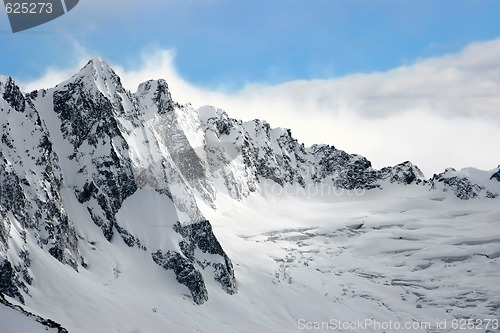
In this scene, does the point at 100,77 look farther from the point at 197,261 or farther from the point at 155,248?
the point at 197,261

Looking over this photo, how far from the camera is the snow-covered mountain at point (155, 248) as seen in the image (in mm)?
69312

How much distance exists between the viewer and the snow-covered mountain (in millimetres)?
69312

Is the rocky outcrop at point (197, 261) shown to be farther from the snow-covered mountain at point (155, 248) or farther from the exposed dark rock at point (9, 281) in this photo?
A: the exposed dark rock at point (9, 281)

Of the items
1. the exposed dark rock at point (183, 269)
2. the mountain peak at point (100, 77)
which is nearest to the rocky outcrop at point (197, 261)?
the exposed dark rock at point (183, 269)

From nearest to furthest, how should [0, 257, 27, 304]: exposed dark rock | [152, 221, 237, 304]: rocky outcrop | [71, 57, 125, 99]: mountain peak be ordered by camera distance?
[0, 257, 27, 304]: exposed dark rock < [152, 221, 237, 304]: rocky outcrop < [71, 57, 125, 99]: mountain peak

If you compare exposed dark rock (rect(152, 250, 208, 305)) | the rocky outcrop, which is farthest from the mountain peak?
exposed dark rock (rect(152, 250, 208, 305))

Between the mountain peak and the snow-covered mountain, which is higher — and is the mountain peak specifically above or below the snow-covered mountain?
above

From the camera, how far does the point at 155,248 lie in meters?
89.4

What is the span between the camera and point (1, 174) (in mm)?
69250

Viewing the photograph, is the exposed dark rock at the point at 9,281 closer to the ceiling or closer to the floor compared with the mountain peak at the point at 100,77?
closer to the floor

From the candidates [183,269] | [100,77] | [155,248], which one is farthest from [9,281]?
[100,77]

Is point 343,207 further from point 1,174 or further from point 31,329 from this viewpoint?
point 31,329

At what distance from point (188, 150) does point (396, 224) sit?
73.9m

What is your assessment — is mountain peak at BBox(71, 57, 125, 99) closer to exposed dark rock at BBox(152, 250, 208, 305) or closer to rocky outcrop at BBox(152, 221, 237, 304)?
rocky outcrop at BBox(152, 221, 237, 304)
